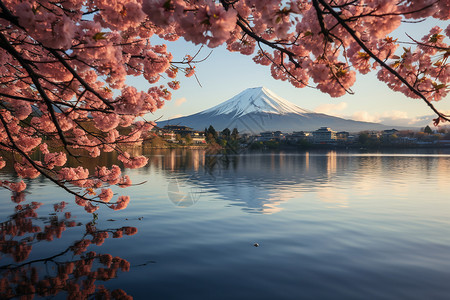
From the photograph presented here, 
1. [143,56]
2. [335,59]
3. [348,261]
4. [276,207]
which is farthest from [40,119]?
[276,207]

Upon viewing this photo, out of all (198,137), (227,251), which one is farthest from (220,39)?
(198,137)

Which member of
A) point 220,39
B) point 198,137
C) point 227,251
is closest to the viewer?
point 220,39

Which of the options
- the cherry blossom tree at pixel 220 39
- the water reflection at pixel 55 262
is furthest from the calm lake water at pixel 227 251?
the cherry blossom tree at pixel 220 39

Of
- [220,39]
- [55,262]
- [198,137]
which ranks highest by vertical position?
[198,137]

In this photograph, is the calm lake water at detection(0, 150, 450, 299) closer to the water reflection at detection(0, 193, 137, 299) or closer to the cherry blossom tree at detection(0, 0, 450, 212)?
the water reflection at detection(0, 193, 137, 299)

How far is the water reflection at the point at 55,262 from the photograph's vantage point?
561 cm

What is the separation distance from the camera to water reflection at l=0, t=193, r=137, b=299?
5607 millimetres

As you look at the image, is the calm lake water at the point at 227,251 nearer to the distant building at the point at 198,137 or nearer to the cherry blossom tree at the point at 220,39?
the cherry blossom tree at the point at 220,39

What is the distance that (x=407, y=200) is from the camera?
56.2 feet

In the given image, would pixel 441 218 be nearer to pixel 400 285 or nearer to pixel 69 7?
pixel 400 285

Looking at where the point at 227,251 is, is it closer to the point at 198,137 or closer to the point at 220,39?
the point at 220,39

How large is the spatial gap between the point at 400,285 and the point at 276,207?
885 centimetres

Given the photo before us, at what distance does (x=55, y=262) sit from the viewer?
22.7ft

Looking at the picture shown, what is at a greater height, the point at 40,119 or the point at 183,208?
the point at 40,119
